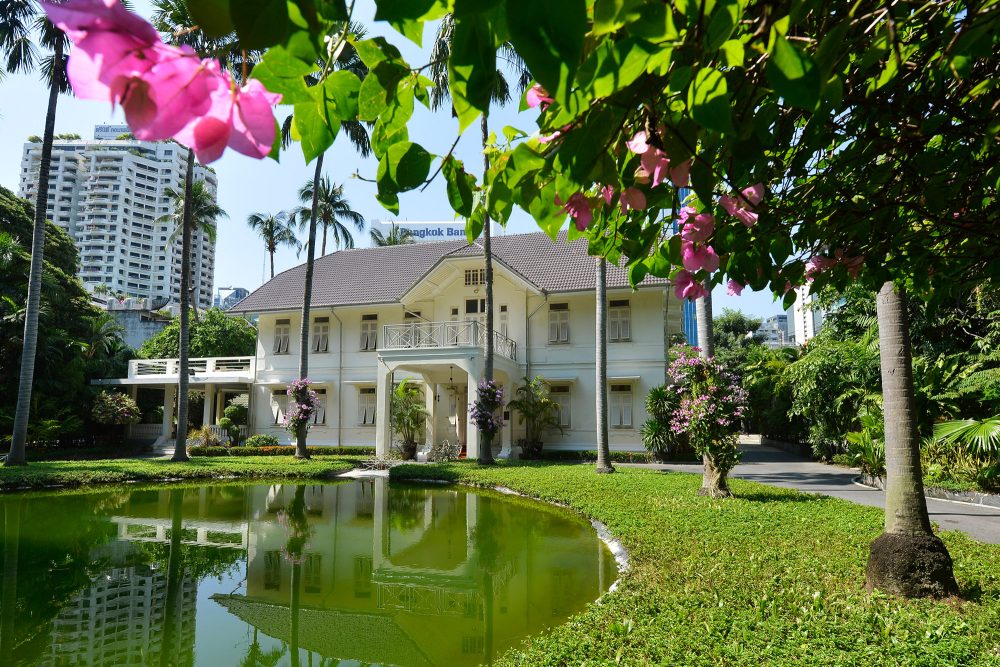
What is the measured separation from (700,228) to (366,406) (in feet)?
69.4

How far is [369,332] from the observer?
73.2 ft

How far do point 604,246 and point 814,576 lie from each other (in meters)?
4.14

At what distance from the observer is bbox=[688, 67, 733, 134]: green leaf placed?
3.17 feet

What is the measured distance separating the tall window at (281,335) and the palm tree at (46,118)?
27.4 feet

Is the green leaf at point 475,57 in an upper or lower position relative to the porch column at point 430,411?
upper

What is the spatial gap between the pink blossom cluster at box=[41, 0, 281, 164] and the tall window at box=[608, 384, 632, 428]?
61.6ft

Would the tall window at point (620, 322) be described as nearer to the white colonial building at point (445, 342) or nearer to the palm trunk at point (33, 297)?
the white colonial building at point (445, 342)

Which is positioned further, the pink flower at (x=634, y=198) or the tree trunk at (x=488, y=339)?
the tree trunk at (x=488, y=339)

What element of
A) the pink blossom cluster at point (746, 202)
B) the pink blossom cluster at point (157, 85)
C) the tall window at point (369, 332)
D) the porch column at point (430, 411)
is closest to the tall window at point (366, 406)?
the tall window at point (369, 332)

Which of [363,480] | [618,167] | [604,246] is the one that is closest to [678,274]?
[604,246]

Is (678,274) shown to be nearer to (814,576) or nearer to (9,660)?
(814,576)

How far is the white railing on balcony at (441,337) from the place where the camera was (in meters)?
18.7

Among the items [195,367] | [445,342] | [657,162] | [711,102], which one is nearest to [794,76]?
[711,102]

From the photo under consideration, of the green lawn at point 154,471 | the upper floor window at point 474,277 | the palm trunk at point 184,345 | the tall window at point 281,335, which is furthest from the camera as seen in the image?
the tall window at point 281,335
